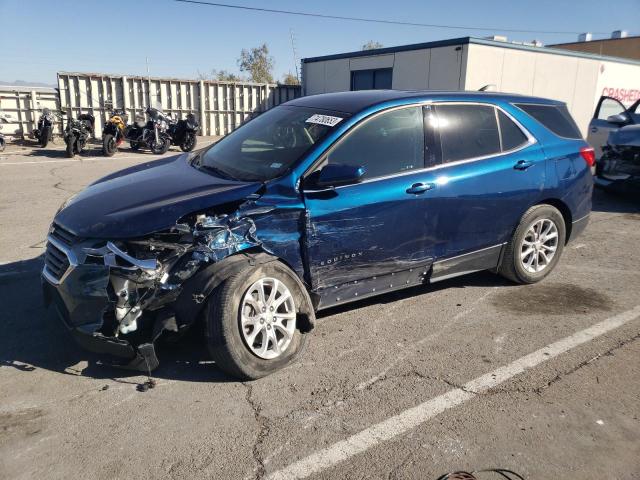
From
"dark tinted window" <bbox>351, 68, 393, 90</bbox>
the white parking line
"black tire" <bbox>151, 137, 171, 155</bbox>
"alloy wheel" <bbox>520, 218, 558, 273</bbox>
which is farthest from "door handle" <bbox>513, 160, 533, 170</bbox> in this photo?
"dark tinted window" <bbox>351, 68, 393, 90</bbox>

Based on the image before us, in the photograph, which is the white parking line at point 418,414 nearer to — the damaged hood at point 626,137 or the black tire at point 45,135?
the damaged hood at point 626,137

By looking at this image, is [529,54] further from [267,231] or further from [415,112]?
[267,231]

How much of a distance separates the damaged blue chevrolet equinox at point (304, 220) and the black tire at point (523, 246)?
16mm

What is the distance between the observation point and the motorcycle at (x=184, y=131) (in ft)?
51.6

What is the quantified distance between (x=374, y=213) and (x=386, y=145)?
0.60 m

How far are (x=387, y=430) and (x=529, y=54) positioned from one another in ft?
60.9

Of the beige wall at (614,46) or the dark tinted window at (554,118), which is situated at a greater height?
the beige wall at (614,46)

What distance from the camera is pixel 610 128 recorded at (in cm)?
957

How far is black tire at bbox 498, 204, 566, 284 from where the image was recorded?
489cm

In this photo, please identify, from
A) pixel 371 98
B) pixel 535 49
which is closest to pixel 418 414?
pixel 371 98

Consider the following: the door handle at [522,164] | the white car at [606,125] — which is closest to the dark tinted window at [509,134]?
the door handle at [522,164]

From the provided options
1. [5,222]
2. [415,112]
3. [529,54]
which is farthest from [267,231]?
[529,54]

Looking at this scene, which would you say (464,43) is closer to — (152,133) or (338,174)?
(152,133)

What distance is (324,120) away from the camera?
4.09m
